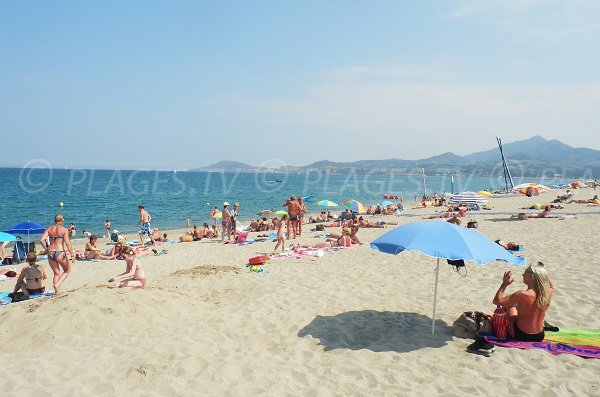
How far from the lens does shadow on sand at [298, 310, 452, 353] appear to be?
5.18 meters

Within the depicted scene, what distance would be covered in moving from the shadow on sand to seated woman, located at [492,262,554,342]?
2.72ft

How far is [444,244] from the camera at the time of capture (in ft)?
15.8

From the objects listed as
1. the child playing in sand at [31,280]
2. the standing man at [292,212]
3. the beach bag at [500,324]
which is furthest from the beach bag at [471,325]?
the standing man at [292,212]

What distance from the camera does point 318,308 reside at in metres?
6.68

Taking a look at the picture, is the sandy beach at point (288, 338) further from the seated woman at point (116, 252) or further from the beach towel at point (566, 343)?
the seated woman at point (116, 252)

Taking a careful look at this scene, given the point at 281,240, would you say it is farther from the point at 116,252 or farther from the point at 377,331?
the point at 377,331

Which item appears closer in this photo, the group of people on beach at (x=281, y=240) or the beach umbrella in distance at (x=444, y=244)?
the beach umbrella in distance at (x=444, y=244)

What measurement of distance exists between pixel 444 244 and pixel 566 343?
194 cm

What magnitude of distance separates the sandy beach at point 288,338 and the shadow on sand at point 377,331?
2cm

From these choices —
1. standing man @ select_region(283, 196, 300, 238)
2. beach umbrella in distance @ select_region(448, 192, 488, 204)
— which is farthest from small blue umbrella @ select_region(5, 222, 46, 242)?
beach umbrella in distance @ select_region(448, 192, 488, 204)

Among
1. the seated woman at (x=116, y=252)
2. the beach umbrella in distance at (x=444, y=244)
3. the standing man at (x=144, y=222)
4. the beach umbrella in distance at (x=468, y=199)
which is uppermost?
the beach umbrella in distance at (x=444, y=244)

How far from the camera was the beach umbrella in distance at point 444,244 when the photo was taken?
4.66 metres

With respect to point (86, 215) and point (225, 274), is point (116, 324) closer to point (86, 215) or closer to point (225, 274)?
point (225, 274)

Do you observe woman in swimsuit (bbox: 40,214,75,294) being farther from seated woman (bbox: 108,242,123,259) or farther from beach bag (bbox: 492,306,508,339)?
beach bag (bbox: 492,306,508,339)
